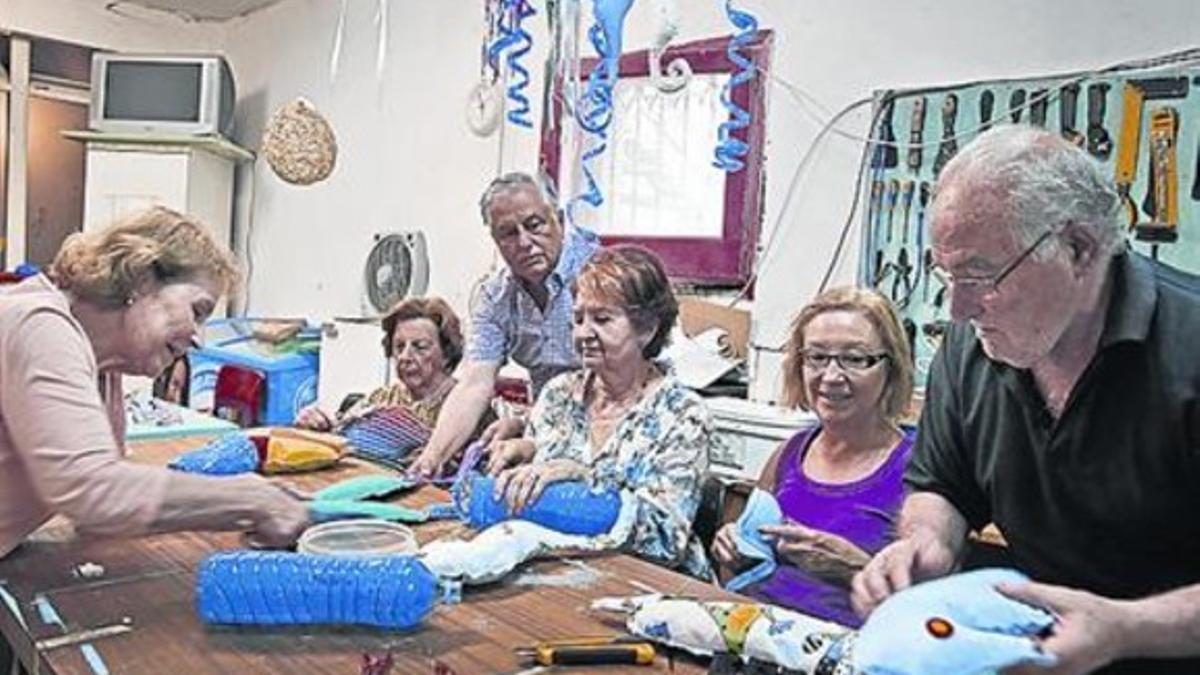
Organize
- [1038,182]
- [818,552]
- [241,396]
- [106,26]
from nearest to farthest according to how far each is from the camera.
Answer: [1038,182] < [818,552] < [241,396] < [106,26]

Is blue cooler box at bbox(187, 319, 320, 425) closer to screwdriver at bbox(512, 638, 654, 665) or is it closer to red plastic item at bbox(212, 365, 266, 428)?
red plastic item at bbox(212, 365, 266, 428)

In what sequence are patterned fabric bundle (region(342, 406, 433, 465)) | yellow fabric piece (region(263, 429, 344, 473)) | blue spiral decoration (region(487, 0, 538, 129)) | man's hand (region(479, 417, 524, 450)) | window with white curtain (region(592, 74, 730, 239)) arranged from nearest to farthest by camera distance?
yellow fabric piece (region(263, 429, 344, 473)) → man's hand (region(479, 417, 524, 450)) → patterned fabric bundle (region(342, 406, 433, 465)) → window with white curtain (region(592, 74, 730, 239)) → blue spiral decoration (region(487, 0, 538, 129))

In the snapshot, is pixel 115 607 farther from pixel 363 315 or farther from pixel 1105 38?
pixel 363 315

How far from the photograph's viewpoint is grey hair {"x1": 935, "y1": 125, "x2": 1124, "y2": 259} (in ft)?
3.67

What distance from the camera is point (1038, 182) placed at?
3.66 feet

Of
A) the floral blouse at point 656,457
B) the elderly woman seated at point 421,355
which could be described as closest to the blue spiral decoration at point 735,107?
the elderly woman seated at point 421,355

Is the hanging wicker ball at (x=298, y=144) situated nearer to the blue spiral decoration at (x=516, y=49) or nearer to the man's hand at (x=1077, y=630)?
the blue spiral decoration at (x=516, y=49)

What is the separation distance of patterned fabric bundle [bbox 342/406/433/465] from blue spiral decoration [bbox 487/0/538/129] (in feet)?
5.46

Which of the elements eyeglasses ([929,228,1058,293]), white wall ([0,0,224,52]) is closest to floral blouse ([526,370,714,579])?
eyeglasses ([929,228,1058,293])

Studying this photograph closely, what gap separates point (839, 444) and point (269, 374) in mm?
3361

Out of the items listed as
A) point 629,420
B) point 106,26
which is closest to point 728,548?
point 629,420

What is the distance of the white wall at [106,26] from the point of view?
530cm

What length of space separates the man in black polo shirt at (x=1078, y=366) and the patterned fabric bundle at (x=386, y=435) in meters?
1.38

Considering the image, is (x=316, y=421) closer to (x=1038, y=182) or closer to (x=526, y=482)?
(x=526, y=482)
